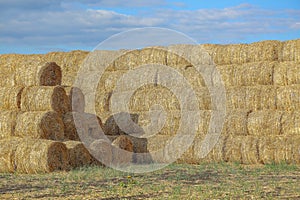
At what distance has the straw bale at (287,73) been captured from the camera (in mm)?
18547

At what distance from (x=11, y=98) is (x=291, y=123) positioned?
834 centimetres

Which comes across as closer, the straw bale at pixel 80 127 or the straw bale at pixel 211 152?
the straw bale at pixel 80 127

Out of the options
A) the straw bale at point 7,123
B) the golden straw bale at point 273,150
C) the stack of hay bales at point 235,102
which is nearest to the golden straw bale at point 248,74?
the stack of hay bales at point 235,102

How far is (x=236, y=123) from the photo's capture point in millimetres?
18938

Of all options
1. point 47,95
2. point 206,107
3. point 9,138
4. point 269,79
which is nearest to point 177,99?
point 206,107

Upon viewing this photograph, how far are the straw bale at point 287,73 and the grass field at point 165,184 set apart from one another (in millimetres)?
2898

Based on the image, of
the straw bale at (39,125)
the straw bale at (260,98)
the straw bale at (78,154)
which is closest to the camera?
the straw bale at (78,154)

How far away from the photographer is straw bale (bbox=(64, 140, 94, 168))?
55.7ft

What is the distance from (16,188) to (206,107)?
26.5 feet

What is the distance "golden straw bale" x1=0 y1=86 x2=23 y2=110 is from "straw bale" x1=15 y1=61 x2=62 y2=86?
433 millimetres

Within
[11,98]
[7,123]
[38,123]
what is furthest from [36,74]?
[38,123]

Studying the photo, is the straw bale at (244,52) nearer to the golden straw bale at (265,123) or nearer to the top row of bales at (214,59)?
the top row of bales at (214,59)

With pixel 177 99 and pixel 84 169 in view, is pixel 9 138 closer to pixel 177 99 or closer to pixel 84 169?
pixel 84 169

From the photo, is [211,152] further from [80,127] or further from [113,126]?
[80,127]
